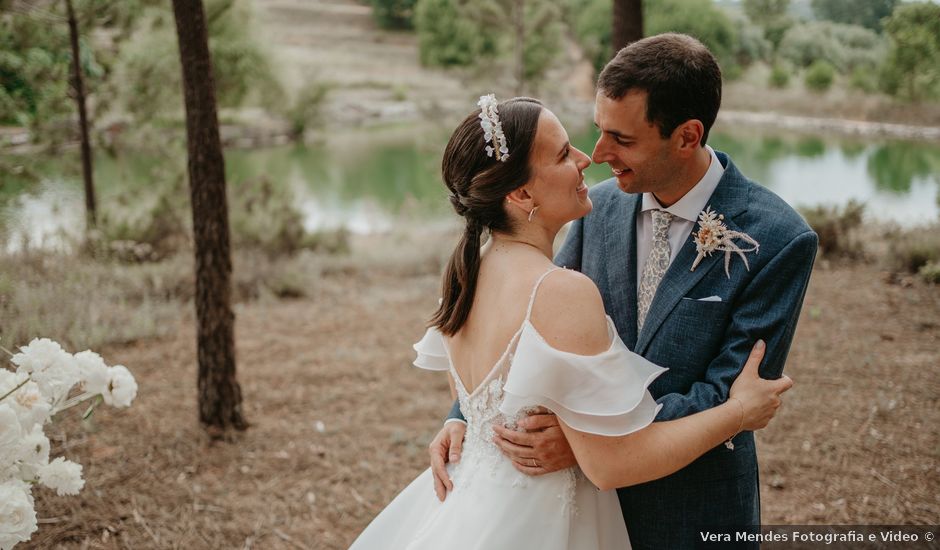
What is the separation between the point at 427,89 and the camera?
40344 mm

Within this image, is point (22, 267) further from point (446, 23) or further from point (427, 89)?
point (427, 89)

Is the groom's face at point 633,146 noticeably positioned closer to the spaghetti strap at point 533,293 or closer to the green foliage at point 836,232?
the spaghetti strap at point 533,293

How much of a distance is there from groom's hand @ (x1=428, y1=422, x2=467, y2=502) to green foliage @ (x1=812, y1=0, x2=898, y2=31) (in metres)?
6.75

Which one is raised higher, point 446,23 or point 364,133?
point 446,23

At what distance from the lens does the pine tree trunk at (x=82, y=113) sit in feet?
26.1

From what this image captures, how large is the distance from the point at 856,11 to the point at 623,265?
22.7 feet

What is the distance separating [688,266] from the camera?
2.04m

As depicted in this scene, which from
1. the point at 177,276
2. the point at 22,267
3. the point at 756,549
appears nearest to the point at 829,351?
the point at 756,549

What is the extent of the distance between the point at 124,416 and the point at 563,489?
3.82 m

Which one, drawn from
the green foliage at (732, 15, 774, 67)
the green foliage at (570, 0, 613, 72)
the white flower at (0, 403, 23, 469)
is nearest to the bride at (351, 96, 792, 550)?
the white flower at (0, 403, 23, 469)

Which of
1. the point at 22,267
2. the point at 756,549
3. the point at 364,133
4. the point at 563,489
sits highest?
the point at 563,489

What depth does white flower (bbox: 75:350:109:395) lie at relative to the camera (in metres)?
2.13

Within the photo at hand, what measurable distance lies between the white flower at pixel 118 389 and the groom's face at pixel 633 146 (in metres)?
1.71

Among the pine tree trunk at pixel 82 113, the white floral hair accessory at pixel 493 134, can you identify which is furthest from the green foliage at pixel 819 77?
the white floral hair accessory at pixel 493 134
